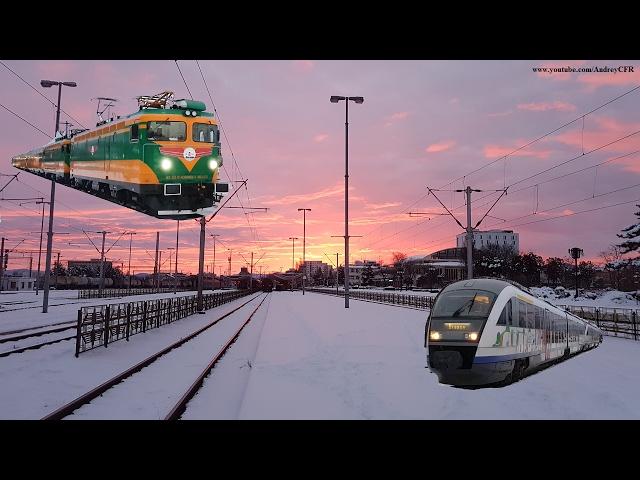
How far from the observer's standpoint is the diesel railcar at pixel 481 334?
8.64m

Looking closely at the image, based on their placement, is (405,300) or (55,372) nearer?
(55,372)

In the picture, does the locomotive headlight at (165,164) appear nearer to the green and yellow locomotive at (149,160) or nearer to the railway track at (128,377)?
the green and yellow locomotive at (149,160)

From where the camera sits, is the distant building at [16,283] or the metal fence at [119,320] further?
the distant building at [16,283]

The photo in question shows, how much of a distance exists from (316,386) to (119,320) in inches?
452

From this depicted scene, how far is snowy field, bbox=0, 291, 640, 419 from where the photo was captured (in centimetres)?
811

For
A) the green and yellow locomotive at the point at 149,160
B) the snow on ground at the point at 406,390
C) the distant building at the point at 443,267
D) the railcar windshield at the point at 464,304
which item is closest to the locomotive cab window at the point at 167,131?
the green and yellow locomotive at the point at 149,160

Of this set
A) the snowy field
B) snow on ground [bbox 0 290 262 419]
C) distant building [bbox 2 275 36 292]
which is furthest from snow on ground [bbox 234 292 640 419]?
distant building [bbox 2 275 36 292]

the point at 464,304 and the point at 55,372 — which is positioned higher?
the point at 464,304

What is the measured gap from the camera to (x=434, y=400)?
8.54 m

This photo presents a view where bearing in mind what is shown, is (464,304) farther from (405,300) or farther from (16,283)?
(16,283)

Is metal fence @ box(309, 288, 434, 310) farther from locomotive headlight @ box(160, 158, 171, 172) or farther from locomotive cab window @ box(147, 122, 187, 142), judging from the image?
locomotive headlight @ box(160, 158, 171, 172)

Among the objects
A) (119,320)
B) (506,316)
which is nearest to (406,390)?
(506,316)

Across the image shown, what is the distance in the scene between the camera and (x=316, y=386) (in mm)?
10039
